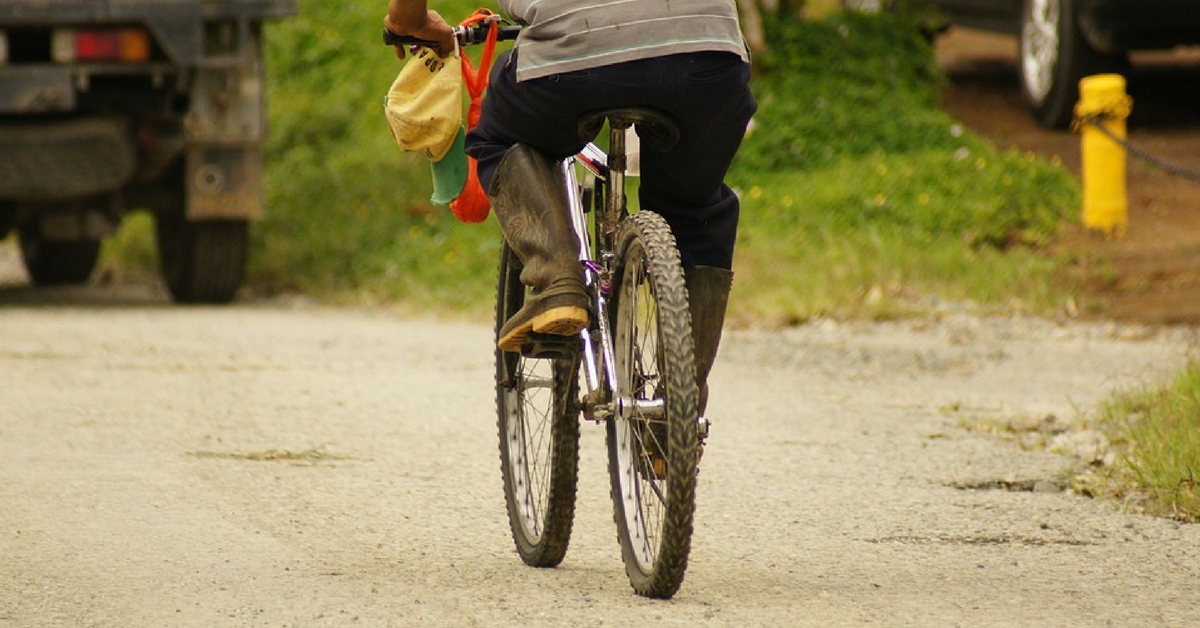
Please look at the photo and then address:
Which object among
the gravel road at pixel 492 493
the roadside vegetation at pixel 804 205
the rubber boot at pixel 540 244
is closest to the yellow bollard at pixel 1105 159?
the roadside vegetation at pixel 804 205

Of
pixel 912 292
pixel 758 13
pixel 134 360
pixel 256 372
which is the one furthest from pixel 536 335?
pixel 758 13

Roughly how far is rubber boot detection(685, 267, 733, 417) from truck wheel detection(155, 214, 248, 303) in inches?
261

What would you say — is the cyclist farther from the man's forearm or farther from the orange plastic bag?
the orange plastic bag

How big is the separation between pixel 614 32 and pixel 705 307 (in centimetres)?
65

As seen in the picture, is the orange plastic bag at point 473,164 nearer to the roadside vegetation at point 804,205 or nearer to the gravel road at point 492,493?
the gravel road at point 492,493

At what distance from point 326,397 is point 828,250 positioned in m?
3.77

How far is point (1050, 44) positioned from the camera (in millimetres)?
11852

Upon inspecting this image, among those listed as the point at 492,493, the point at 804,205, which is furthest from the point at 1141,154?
the point at 492,493

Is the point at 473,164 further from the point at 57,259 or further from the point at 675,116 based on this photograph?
the point at 57,259

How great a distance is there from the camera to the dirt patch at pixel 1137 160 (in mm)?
9086

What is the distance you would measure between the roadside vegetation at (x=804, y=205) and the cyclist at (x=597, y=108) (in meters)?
4.86

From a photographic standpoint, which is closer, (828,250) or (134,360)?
(134,360)

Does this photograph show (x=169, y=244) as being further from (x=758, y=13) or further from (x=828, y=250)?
(x=758, y=13)

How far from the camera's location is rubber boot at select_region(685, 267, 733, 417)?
13.5 feet
